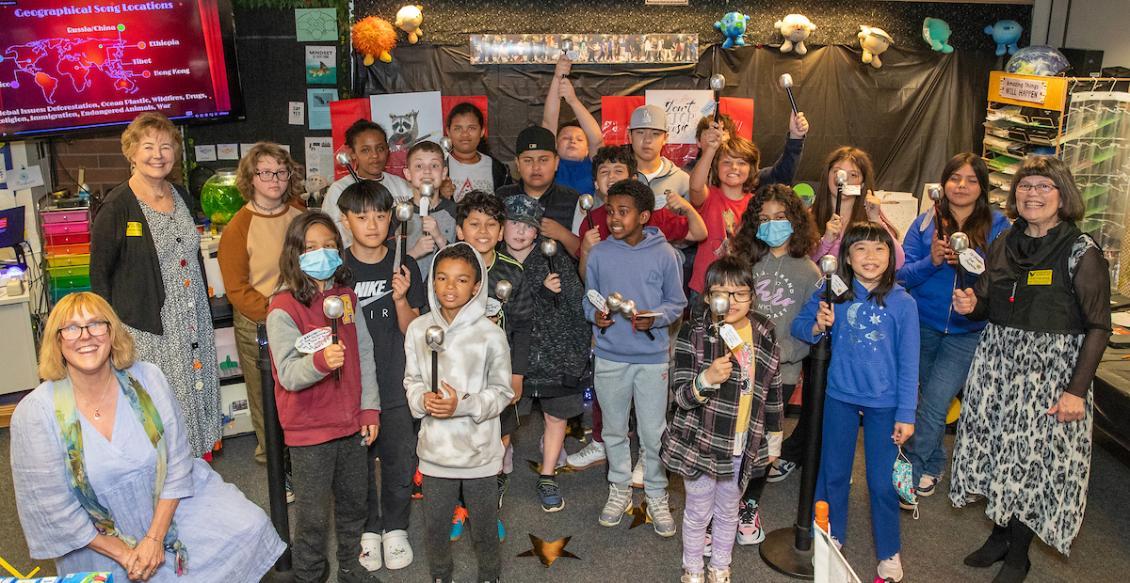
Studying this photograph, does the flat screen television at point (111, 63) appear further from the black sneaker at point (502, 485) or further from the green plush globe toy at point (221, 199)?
the black sneaker at point (502, 485)

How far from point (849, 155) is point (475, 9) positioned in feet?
11.5

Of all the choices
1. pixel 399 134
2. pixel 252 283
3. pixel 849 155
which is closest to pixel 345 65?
pixel 399 134

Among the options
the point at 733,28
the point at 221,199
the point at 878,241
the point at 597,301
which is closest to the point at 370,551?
the point at 597,301

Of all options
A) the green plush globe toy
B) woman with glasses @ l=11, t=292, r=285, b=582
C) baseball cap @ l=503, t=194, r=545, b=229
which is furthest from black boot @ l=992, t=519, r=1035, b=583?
the green plush globe toy

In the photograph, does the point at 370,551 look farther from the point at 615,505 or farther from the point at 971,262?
the point at 971,262

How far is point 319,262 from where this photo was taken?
322 cm

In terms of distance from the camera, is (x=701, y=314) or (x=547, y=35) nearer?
(x=701, y=314)

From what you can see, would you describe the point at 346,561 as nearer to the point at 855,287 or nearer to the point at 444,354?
the point at 444,354

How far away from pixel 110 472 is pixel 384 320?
1.12m

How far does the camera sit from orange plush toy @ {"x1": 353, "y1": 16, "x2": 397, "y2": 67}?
6.48m

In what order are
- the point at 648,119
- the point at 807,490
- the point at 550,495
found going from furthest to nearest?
the point at 648,119 → the point at 550,495 → the point at 807,490

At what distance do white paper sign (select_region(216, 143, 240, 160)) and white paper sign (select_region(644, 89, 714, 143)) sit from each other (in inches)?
118

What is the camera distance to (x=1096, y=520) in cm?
441

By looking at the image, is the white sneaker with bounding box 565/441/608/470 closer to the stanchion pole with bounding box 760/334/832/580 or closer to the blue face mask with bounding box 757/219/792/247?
the stanchion pole with bounding box 760/334/832/580
